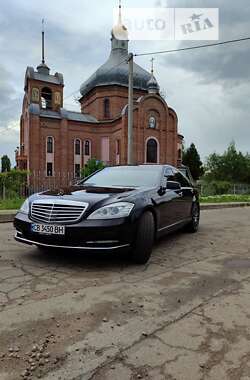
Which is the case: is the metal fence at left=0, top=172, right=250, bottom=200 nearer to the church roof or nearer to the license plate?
the license plate

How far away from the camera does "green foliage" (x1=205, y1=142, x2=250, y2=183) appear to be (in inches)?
1975

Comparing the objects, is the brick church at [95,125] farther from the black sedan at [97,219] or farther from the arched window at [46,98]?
the black sedan at [97,219]

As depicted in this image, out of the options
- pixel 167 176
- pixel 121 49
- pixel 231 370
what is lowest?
pixel 231 370

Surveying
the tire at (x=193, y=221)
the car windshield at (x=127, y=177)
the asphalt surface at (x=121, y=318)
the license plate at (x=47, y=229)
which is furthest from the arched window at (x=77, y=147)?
the license plate at (x=47, y=229)

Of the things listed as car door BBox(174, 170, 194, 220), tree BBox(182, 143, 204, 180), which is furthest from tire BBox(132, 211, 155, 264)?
tree BBox(182, 143, 204, 180)

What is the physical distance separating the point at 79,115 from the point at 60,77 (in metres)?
5.67

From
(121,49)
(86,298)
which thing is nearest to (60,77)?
(121,49)

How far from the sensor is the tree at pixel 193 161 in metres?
53.9

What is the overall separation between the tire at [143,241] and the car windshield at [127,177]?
926 millimetres

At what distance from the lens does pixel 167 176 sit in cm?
630

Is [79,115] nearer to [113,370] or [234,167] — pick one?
[234,167]

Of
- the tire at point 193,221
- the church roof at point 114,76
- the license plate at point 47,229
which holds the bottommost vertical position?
the tire at point 193,221

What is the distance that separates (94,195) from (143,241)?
92 centimetres

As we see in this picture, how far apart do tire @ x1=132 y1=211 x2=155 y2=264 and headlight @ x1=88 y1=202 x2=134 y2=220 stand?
31 centimetres
